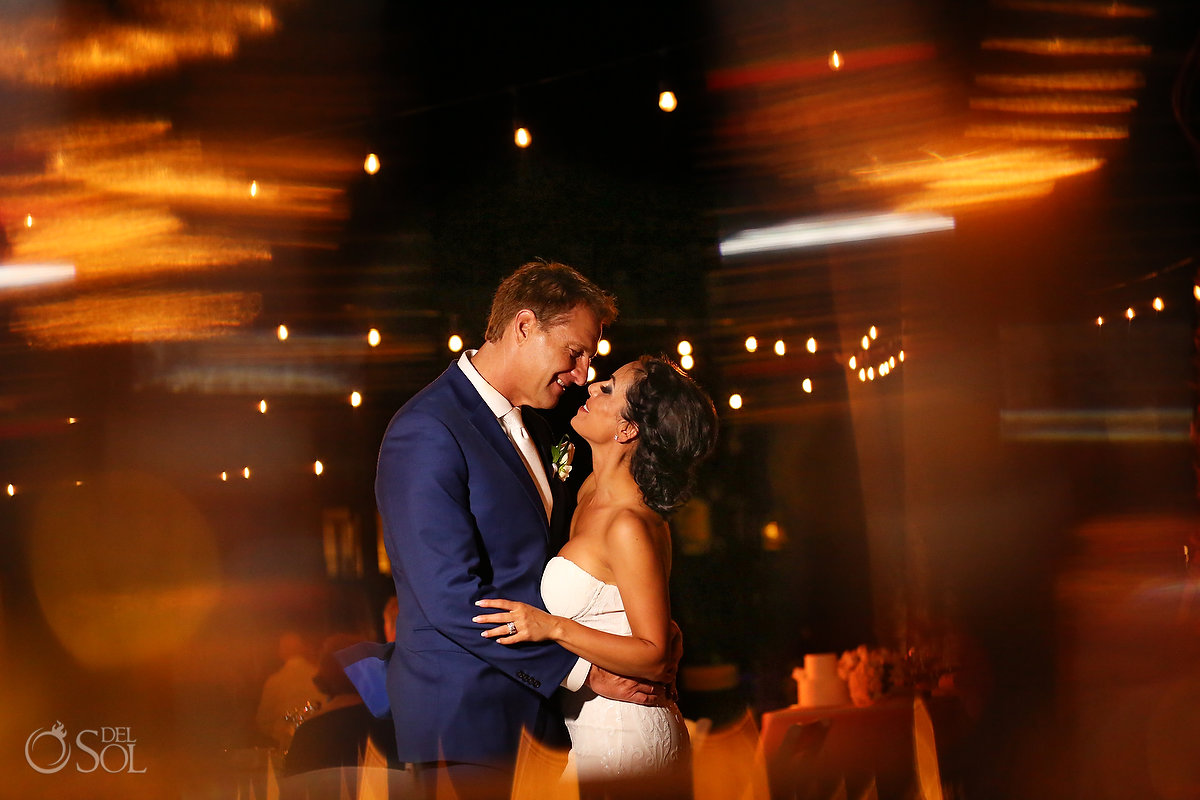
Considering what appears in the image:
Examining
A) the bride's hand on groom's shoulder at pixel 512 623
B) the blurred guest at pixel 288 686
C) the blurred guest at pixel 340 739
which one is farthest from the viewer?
the blurred guest at pixel 288 686

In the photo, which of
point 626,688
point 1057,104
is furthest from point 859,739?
point 1057,104

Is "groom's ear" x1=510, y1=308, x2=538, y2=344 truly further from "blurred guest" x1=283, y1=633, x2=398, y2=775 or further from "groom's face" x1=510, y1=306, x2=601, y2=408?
"blurred guest" x1=283, y1=633, x2=398, y2=775

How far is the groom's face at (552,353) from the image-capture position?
218cm

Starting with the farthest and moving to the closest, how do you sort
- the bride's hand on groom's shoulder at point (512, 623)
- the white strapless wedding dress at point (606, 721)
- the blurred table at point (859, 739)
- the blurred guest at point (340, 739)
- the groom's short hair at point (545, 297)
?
the blurred table at point (859, 739) < the blurred guest at point (340, 739) < the groom's short hair at point (545, 297) < the white strapless wedding dress at point (606, 721) < the bride's hand on groom's shoulder at point (512, 623)

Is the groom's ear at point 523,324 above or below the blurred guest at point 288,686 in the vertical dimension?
above

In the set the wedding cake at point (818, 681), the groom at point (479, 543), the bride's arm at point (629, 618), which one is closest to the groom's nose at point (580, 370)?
the groom at point (479, 543)

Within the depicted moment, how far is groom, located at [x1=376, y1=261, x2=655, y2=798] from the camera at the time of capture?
199 cm

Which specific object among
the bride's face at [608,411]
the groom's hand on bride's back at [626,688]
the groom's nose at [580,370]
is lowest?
the groom's hand on bride's back at [626,688]

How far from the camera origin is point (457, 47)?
259 centimetres

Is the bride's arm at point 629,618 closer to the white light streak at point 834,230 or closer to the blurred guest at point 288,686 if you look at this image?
the white light streak at point 834,230

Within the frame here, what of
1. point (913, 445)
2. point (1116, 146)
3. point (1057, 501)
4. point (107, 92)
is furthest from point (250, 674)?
point (1116, 146)

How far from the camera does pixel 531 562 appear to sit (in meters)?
2.11

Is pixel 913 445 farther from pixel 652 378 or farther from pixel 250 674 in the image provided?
pixel 250 674

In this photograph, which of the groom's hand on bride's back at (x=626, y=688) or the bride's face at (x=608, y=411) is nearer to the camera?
the groom's hand on bride's back at (x=626, y=688)
